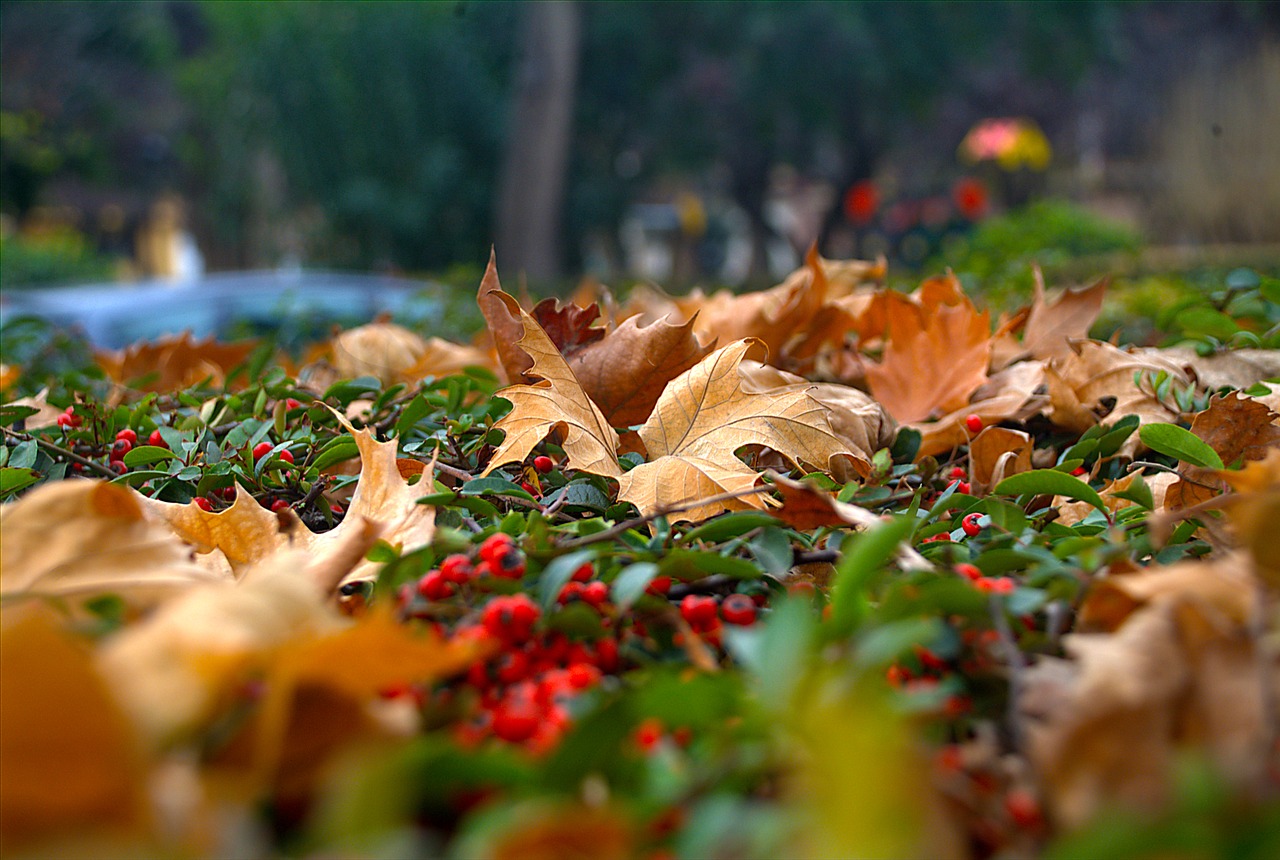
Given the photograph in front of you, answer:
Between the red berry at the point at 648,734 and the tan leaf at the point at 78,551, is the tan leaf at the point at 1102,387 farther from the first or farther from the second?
the tan leaf at the point at 78,551

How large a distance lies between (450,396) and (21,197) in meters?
20.9

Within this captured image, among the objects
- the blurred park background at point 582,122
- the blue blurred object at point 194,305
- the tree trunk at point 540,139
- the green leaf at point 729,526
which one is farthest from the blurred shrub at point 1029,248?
the tree trunk at point 540,139

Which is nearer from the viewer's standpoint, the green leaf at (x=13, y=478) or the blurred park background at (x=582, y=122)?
the green leaf at (x=13, y=478)

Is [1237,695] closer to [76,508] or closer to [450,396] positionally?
[76,508]

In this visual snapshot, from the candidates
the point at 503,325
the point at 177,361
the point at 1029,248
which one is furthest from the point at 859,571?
the point at 1029,248

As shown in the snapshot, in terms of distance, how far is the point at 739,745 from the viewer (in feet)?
1.91

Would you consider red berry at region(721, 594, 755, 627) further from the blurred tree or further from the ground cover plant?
the blurred tree

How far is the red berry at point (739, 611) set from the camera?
784mm

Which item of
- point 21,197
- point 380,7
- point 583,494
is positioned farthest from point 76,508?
point 21,197

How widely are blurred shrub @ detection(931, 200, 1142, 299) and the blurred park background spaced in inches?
2.7

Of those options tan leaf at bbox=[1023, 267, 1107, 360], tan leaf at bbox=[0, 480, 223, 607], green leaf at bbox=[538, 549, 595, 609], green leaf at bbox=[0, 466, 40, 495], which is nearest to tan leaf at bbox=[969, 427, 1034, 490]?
tan leaf at bbox=[1023, 267, 1107, 360]

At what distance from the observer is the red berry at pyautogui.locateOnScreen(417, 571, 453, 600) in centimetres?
78

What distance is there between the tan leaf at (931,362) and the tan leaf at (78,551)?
Answer: 3.06ft

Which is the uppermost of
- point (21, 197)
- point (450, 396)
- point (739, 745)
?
point (739, 745)
